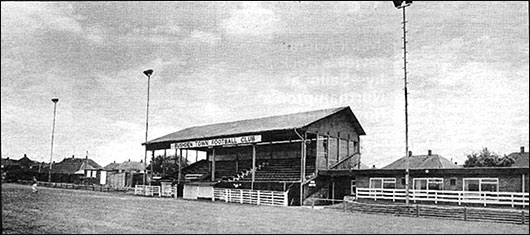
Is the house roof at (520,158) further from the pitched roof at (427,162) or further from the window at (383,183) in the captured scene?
the window at (383,183)

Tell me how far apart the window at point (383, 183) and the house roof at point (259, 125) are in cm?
578

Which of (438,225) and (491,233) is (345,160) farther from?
(491,233)

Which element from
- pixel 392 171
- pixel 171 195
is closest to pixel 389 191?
pixel 392 171

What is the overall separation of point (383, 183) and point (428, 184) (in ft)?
8.84

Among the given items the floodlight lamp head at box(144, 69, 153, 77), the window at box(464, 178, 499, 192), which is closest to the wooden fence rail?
the floodlight lamp head at box(144, 69, 153, 77)

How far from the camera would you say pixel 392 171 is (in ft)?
96.3

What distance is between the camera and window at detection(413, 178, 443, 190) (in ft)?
90.4

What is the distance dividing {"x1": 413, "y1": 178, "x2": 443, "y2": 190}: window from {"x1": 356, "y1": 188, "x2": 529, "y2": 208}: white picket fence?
37cm

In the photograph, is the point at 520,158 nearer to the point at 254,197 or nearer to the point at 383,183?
the point at 383,183

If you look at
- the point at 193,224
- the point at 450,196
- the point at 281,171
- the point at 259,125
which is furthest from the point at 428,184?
the point at 193,224

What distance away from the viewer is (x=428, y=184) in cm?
2806

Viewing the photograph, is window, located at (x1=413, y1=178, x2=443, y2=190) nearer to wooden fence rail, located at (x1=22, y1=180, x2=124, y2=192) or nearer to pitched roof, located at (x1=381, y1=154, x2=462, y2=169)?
wooden fence rail, located at (x1=22, y1=180, x2=124, y2=192)

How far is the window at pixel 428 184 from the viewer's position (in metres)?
27.6

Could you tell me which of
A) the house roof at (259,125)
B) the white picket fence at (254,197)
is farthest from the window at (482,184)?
the house roof at (259,125)
